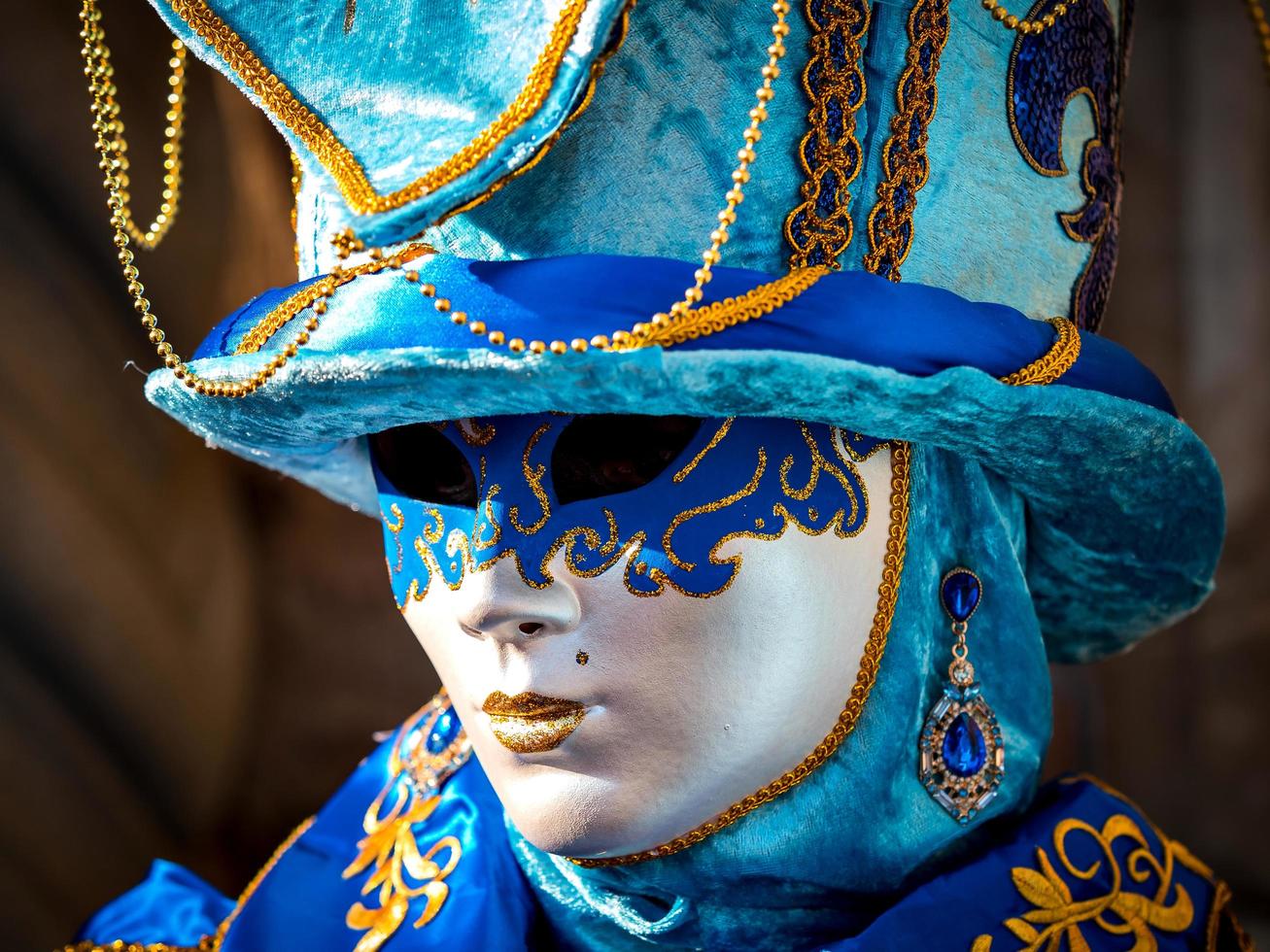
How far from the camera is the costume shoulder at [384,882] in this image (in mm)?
1296

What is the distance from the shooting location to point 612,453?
3.40ft

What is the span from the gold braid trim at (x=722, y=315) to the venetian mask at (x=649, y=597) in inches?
5.0

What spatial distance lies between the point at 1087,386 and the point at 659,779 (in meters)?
0.48

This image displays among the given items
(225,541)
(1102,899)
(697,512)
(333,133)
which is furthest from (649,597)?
(225,541)

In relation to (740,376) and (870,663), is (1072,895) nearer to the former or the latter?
(870,663)

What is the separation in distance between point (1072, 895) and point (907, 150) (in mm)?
685

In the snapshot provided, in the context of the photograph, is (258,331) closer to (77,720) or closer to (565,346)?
(565,346)

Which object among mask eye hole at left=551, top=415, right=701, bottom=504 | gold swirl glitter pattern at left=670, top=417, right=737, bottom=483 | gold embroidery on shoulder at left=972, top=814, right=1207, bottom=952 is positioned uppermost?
mask eye hole at left=551, top=415, right=701, bottom=504

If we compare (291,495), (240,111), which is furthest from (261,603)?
(240,111)

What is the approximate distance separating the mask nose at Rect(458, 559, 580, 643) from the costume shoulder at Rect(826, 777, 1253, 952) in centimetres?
40

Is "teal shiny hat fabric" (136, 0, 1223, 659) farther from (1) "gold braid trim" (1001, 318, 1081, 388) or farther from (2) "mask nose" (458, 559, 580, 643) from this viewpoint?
(2) "mask nose" (458, 559, 580, 643)

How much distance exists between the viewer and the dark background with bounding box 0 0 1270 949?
1.88 meters

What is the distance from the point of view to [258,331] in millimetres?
1058

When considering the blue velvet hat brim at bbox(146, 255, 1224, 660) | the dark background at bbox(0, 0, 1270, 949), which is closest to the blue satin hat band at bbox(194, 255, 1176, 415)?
the blue velvet hat brim at bbox(146, 255, 1224, 660)
